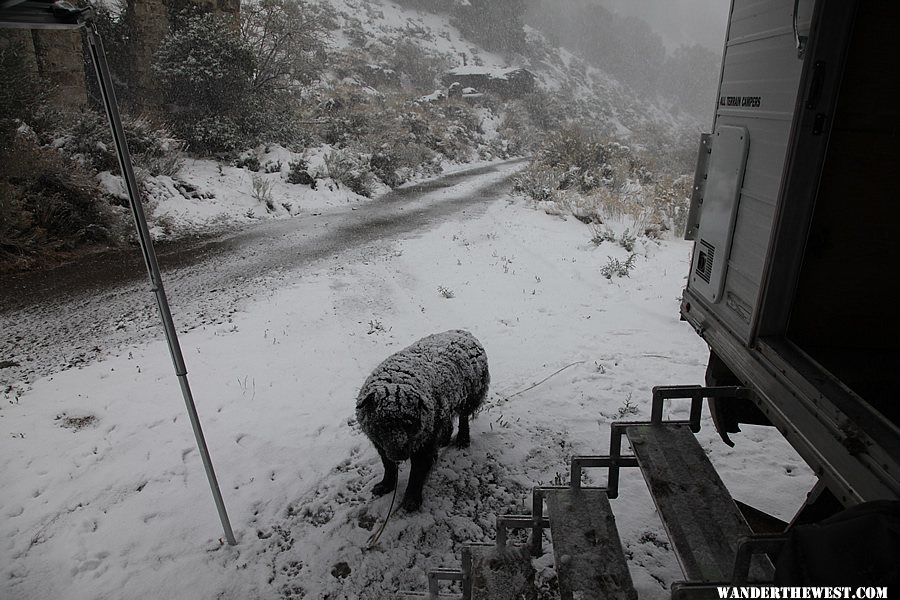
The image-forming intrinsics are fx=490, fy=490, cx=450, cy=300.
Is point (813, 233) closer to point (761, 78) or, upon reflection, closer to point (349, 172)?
point (761, 78)

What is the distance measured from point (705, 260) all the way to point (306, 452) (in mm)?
3583

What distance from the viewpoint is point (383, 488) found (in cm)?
385

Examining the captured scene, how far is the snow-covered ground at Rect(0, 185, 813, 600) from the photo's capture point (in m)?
3.23

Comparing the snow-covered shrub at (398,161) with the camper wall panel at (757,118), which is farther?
the snow-covered shrub at (398,161)

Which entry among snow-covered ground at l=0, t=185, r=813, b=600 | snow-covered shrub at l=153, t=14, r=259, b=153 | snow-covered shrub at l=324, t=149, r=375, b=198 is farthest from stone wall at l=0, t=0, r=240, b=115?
snow-covered ground at l=0, t=185, r=813, b=600

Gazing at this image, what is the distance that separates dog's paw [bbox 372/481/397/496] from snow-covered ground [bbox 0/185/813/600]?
0.06m

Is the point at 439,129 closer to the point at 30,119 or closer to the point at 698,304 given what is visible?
the point at 30,119

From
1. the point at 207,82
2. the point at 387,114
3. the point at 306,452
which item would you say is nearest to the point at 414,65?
the point at 387,114

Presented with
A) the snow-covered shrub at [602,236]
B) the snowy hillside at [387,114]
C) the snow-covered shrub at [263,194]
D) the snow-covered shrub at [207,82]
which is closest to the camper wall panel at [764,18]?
the snow-covered shrub at [602,236]

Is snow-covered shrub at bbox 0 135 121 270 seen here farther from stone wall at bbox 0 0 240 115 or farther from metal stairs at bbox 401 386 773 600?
metal stairs at bbox 401 386 773 600

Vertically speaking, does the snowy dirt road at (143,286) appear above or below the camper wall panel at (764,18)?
below

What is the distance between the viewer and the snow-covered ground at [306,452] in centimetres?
323

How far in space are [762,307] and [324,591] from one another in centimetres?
311

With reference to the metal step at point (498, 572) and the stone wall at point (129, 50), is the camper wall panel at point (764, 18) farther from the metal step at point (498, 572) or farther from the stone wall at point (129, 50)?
the stone wall at point (129, 50)
